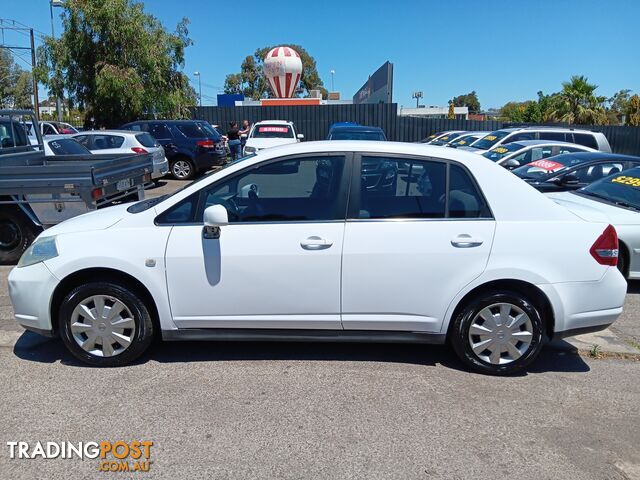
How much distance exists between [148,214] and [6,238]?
415cm

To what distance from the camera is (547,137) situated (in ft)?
53.6

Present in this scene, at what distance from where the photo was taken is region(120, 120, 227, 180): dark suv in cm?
1557

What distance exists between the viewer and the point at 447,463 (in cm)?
286

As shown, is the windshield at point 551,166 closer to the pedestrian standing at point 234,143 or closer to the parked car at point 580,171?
the parked car at point 580,171

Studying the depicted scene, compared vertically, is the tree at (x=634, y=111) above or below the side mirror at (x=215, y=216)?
above

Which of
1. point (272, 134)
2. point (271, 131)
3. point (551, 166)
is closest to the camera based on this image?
point (551, 166)

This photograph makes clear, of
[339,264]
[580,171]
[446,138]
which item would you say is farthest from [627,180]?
[446,138]

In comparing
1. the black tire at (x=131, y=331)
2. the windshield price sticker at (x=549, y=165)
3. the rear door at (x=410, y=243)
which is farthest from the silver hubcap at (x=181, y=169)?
the rear door at (x=410, y=243)

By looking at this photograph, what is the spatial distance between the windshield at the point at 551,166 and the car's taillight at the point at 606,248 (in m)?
5.45

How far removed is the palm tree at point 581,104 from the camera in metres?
30.5

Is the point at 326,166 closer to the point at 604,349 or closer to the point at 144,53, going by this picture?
the point at 604,349

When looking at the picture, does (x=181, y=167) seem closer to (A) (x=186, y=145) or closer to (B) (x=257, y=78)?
(A) (x=186, y=145)

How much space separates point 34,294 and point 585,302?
4051 millimetres

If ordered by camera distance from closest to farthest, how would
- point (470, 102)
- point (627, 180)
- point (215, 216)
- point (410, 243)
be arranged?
point (215, 216)
point (410, 243)
point (627, 180)
point (470, 102)
